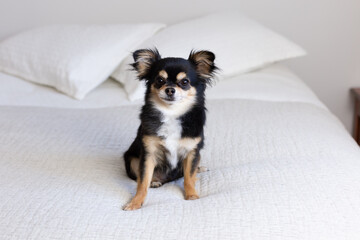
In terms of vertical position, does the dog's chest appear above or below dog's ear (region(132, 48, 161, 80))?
below

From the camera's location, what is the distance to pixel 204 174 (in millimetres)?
1665

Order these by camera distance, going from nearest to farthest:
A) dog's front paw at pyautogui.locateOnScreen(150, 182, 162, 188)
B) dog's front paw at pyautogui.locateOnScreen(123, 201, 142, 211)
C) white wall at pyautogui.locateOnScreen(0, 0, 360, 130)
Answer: dog's front paw at pyautogui.locateOnScreen(123, 201, 142, 211), dog's front paw at pyautogui.locateOnScreen(150, 182, 162, 188), white wall at pyautogui.locateOnScreen(0, 0, 360, 130)

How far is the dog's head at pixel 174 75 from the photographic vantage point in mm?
1446

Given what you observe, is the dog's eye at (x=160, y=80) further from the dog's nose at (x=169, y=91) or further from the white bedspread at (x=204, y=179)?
the white bedspread at (x=204, y=179)

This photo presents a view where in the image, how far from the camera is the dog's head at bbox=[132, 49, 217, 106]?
1.45 meters

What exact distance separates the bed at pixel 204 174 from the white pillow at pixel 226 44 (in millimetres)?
180

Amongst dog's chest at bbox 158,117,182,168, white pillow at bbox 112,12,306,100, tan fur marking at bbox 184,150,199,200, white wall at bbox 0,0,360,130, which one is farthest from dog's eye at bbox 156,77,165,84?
white wall at bbox 0,0,360,130

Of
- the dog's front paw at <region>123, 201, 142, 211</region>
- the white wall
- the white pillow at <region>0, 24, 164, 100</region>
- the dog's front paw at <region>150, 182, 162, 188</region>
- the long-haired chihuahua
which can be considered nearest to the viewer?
the dog's front paw at <region>123, 201, 142, 211</region>

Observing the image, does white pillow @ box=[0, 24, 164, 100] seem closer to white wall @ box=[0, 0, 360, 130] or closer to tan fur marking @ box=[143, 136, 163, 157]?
white wall @ box=[0, 0, 360, 130]

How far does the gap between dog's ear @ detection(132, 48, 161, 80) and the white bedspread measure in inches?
14.1

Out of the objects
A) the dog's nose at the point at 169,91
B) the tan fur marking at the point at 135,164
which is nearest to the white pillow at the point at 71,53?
the tan fur marking at the point at 135,164

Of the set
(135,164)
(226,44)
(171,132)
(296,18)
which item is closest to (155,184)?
(135,164)

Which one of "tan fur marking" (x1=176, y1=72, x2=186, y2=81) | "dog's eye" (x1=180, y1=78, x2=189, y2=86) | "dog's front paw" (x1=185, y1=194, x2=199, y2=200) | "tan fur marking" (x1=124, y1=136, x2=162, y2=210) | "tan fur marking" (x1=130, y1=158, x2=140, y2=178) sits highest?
"tan fur marking" (x1=176, y1=72, x2=186, y2=81)

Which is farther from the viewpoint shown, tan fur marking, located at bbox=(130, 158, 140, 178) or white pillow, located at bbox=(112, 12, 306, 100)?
white pillow, located at bbox=(112, 12, 306, 100)
